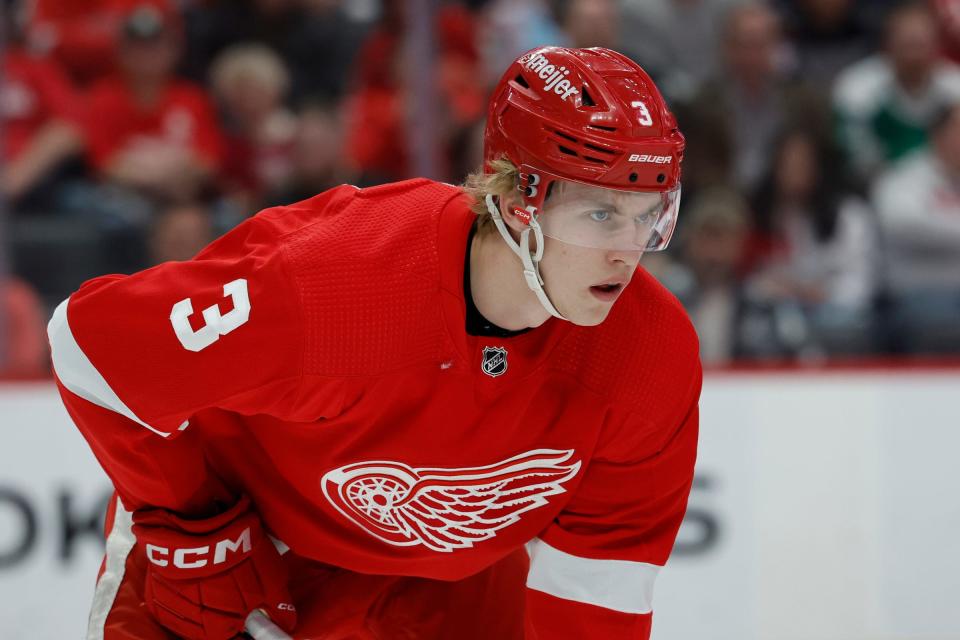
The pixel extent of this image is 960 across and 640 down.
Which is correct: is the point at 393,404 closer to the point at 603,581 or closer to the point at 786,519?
the point at 603,581

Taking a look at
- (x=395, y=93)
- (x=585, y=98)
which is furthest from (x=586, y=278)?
(x=395, y=93)

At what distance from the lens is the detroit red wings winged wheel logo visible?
221 centimetres

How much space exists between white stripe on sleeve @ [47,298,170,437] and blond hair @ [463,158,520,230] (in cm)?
64

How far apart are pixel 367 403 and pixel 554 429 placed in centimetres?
31

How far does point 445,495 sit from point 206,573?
1.44 ft

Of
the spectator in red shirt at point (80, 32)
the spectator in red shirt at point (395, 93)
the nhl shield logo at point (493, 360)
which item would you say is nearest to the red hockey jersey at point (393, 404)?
the nhl shield logo at point (493, 360)

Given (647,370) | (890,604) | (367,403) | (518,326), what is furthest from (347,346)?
(890,604)

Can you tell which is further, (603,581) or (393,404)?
(603,581)

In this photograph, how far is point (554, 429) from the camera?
7.22ft

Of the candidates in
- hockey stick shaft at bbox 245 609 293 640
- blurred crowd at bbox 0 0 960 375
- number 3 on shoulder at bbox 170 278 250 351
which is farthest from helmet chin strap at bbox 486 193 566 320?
blurred crowd at bbox 0 0 960 375

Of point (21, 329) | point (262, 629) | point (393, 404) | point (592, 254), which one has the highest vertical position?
point (592, 254)

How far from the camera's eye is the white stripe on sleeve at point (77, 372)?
6.99 ft

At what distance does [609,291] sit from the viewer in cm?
207

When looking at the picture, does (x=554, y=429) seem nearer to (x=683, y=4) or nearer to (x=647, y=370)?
(x=647, y=370)
